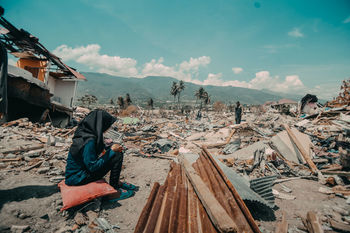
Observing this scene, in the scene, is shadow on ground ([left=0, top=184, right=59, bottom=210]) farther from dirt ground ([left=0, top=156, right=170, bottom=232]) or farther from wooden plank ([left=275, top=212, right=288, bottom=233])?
wooden plank ([left=275, top=212, right=288, bottom=233])

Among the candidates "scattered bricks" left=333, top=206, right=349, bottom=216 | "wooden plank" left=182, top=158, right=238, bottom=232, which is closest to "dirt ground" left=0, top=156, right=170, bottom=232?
"wooden plank" left=182, top=158, right=238, bottom=232

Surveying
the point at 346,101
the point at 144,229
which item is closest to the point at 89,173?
the point at 144,229

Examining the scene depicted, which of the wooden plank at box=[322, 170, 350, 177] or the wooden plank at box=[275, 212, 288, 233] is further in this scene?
the wooden plank at box=[322, 170, 350, 177]

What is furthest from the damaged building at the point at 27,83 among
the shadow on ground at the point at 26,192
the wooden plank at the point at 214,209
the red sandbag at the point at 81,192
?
the wooden plank at the point at 214,209

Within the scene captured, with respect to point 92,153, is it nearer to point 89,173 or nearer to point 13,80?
point 89,173

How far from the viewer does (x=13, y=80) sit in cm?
730

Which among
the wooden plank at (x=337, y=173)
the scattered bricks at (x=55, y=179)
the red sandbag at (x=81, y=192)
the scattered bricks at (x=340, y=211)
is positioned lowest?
the scattered bricks at (x=55, y=179)

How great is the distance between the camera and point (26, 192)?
2826 millimetres

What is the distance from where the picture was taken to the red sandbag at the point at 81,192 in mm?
2336

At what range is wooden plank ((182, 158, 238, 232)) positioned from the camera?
1.73m

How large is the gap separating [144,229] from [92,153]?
1.49 m

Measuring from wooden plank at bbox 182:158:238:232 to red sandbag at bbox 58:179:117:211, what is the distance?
5.00 ft

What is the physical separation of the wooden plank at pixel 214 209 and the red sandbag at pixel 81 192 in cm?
152

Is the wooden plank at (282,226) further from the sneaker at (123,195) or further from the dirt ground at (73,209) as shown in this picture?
the sneaker at (123,195)
